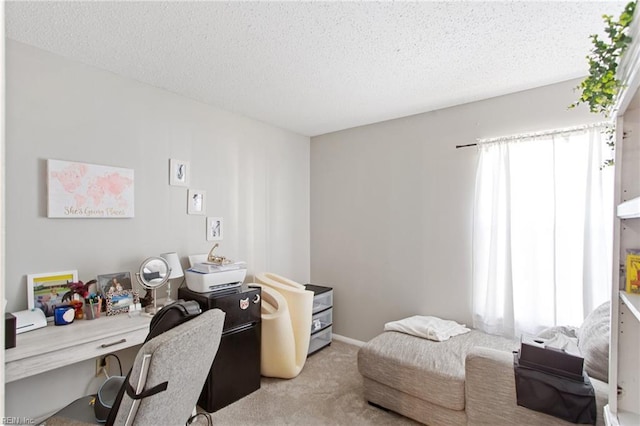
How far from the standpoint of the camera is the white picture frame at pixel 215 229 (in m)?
2.97

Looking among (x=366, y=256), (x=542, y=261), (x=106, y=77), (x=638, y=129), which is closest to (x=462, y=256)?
(x=542, y=261)

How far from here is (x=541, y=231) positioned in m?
2.54

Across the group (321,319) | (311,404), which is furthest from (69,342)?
(321,319)

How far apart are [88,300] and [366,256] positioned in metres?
2.53

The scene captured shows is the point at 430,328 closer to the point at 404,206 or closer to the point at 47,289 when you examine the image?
the point at 404,206

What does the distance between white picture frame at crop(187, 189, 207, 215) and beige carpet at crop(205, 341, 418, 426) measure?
1.61 m

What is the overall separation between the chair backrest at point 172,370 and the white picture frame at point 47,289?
1.30 metres

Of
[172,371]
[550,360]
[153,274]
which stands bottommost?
[550,360]

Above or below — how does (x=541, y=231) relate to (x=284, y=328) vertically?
above

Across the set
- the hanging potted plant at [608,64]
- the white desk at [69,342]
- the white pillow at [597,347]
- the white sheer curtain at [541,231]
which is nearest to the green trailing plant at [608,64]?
the hanging potted plant at [608,64]

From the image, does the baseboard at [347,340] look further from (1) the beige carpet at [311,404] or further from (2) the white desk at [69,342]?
(2) the white desk at [69,342]

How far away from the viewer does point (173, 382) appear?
1.20 meters

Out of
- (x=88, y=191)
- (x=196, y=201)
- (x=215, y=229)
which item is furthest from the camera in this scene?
(x=215, y=229)

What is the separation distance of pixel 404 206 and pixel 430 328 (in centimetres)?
123
